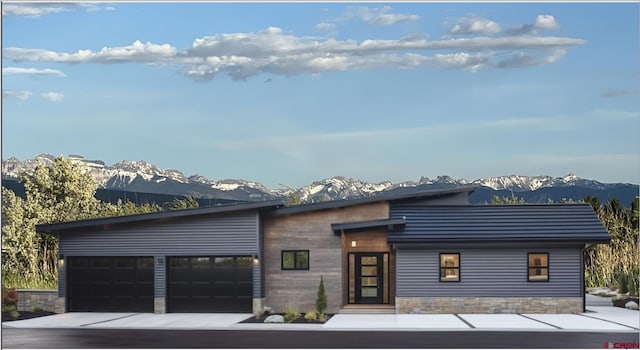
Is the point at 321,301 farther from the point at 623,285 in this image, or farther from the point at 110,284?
the point at 623,285

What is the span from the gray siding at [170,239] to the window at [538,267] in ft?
26.0

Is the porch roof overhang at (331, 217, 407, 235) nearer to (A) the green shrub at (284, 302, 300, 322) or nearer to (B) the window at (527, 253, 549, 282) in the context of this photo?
(A) the green shrub at (284, 302, 300, 322)

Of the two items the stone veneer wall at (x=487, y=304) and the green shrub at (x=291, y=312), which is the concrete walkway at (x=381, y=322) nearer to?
the stone veneer wall at (x=487, y=304)

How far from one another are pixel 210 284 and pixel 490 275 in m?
8.24

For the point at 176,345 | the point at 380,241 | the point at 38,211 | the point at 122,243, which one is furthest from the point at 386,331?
the point at 38,211

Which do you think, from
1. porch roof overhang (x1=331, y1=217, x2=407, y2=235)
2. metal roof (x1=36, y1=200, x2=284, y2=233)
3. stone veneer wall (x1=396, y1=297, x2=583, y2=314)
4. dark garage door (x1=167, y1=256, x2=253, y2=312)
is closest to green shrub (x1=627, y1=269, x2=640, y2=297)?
stone veneer wall (x1=396, y1=297, x2=583, y2=314)

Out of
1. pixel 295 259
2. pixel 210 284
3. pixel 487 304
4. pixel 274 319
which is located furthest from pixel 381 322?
pixel 210 284

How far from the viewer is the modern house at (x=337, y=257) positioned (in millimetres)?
26531

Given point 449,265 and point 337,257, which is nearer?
point 449,265

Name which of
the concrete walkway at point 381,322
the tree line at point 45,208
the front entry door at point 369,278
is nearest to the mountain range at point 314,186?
the tree line at point 45,208

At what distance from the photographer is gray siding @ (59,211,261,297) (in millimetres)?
26969

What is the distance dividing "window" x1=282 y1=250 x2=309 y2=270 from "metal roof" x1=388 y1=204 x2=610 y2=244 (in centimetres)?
272

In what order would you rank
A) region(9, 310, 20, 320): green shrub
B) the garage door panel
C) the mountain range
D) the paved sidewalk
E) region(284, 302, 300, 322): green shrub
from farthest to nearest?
the mountain range
the garage door panel
region(9, 310, 20, 320): green shrub
region(284, 302, 300, 322): green shrub
the paved sidewalk

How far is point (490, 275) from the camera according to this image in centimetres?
2658
